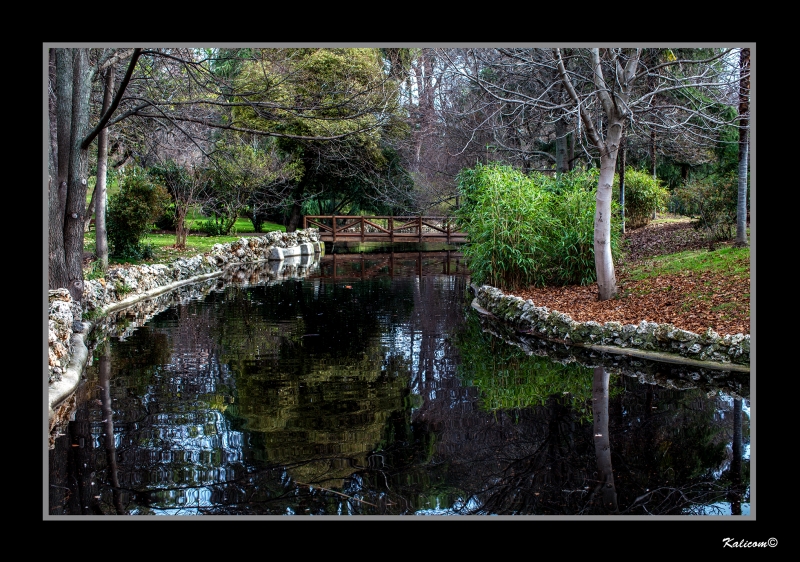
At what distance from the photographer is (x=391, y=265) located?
72.4 feet

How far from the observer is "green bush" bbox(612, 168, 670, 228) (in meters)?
20.8

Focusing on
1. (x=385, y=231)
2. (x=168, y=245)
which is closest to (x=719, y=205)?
(x=168, y=245)

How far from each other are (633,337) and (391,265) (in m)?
13.9

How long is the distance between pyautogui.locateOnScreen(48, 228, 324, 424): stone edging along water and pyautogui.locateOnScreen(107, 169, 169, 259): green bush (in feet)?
3.54

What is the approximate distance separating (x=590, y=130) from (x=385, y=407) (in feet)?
18.8

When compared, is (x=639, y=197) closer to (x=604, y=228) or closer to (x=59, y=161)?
(x=604, y=228)

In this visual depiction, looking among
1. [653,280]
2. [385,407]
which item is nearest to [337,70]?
[653,280]

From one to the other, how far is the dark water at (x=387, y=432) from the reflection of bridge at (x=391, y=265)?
9.43 meters

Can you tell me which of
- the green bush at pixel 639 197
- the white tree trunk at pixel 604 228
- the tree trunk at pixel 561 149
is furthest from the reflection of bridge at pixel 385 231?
the white tree trunk at pixel 604 228

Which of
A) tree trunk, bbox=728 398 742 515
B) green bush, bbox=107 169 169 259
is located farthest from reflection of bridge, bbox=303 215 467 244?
tree trunk, bbox=728 398 742 515

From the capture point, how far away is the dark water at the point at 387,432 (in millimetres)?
4527

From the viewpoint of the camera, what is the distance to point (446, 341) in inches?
385

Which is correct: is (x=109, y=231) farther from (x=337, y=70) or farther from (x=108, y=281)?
(x=337, y=70)

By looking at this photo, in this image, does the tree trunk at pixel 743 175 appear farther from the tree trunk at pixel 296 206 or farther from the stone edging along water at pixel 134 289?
the tree trunk at pixel 296 206
